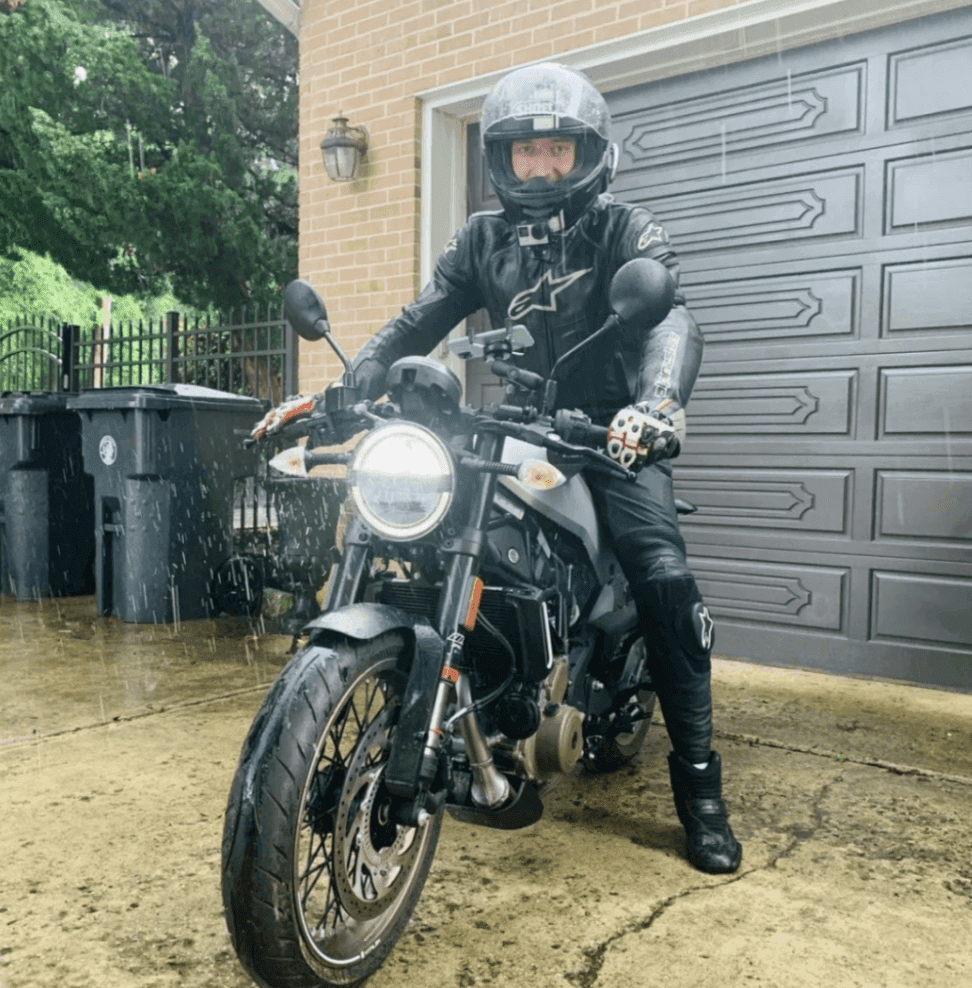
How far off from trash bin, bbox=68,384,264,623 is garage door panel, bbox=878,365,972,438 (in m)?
3.60

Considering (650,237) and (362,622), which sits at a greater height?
(650,237)

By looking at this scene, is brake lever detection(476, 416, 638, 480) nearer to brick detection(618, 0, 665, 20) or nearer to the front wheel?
the front wheel

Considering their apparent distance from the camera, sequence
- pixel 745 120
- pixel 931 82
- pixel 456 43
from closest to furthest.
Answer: pixel 931 82 → pixel 745 120 → pixel 456 43

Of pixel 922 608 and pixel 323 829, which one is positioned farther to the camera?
pixel 922 608

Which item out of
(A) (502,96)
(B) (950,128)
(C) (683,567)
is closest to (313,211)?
(B) (950,128)

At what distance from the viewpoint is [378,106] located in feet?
21.8

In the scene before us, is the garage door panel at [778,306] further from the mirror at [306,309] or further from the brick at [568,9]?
the mirror at [306,309]

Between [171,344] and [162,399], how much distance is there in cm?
319

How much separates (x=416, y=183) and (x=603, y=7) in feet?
5.10

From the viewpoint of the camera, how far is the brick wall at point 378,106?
19.7ft

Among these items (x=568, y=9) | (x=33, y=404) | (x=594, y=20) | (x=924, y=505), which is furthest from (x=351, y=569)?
(x=33, y=404)

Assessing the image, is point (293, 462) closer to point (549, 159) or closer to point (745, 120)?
point (549, 159)

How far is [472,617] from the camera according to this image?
2.20 m

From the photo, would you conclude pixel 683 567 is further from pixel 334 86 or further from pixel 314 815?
pixel 334 86
